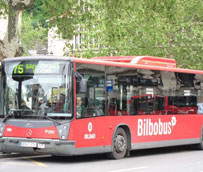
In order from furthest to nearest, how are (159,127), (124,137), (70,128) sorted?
(159,127) < (124,137) < (70,128)

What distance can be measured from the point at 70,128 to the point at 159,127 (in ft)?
15.5

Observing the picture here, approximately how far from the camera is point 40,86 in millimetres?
16297

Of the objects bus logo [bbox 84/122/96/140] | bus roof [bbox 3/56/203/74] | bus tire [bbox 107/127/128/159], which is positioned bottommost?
bus tire [bbox 107/127/128/159]

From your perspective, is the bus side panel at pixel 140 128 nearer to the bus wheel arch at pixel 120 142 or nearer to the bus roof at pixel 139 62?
the bus wheel arch at pixel 120 142

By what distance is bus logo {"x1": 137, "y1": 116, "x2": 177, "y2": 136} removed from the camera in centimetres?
1903

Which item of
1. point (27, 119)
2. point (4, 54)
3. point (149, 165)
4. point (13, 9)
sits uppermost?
point (13, 9)

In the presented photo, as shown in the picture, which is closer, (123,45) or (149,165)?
(149,165)

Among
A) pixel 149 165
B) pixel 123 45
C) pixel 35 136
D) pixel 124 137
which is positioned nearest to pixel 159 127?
pixel 124 137

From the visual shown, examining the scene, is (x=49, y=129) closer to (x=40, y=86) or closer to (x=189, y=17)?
(x=40, y=86)

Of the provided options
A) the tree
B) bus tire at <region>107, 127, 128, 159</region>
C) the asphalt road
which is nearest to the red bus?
bus tire at <region>107, 127, 128, 159</region>

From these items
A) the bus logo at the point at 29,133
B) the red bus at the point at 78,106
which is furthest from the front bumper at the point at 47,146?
the bus logo at the point at 29,133

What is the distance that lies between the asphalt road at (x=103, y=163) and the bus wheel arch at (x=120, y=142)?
0.24 meters

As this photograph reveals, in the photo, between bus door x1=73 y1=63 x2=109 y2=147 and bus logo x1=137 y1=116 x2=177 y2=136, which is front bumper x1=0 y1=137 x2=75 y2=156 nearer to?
bus door x1=73 y1=63 x2=109 y2=147

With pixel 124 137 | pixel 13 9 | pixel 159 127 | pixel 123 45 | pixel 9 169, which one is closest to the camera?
pixel 9 169
